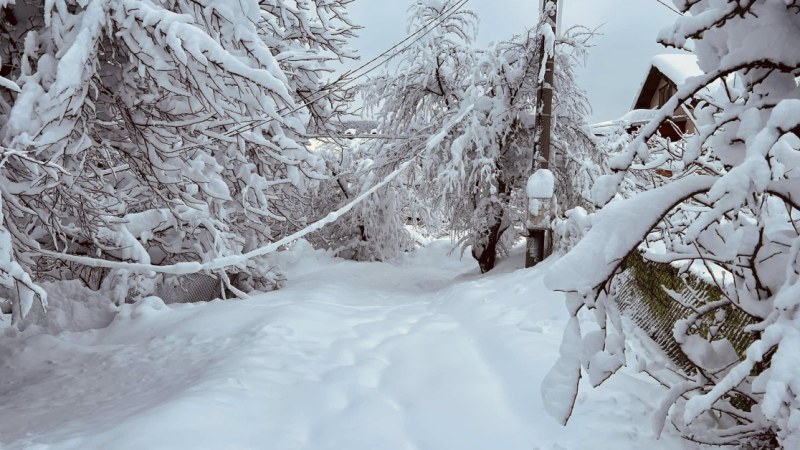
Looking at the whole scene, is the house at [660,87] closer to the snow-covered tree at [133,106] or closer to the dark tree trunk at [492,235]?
the dark tree trunk at [492,235]

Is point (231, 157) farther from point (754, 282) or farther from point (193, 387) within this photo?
point (754, 282)

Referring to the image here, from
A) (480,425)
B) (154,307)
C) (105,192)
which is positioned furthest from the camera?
(154,307)

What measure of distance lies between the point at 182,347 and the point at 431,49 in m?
8.85

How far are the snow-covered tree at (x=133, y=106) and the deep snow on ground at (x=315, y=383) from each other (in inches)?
40.8

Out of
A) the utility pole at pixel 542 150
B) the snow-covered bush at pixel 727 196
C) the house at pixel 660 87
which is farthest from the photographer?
the house at pixel 660 87

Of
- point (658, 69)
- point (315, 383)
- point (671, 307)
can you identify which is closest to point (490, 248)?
point (671, 307)

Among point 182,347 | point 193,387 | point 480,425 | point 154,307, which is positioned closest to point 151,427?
point 193,387

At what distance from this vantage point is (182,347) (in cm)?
579

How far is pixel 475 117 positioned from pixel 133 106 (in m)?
7.52

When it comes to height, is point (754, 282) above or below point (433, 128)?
below

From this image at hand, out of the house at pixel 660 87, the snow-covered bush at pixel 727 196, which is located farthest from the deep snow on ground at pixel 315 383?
the house at pixel 660 87

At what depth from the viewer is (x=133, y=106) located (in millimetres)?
4500

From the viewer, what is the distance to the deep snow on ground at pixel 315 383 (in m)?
3.27

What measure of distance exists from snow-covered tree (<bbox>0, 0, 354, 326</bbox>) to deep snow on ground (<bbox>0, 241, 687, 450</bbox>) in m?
1.04
